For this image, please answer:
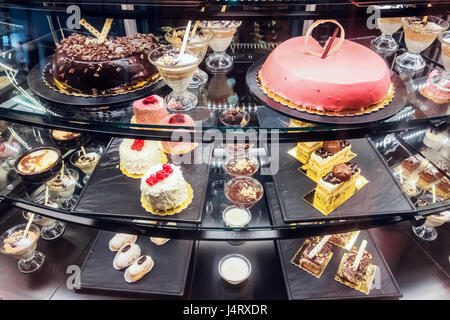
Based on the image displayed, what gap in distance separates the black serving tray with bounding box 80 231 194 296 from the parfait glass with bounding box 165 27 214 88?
5.09 feet

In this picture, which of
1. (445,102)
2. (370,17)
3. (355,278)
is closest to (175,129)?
(370,17)

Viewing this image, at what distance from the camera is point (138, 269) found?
9.25 feet

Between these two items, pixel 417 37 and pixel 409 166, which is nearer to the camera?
pixel 417 37

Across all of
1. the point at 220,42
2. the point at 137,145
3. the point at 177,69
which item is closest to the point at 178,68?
the point at 177,69

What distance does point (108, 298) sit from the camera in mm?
2852

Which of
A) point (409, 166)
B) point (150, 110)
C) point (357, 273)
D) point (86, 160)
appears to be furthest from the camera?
point (86, 160)

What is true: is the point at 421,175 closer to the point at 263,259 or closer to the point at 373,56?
the point at 373,56

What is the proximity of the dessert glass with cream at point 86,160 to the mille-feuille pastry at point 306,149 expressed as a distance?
5.88 feet

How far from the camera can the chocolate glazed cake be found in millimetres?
2096

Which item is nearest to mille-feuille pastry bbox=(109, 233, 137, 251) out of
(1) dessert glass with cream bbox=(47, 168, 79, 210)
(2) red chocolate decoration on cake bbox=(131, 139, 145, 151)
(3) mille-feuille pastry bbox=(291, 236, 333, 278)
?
(1) dessert glass with cream bbox=(47, 168, 79, 210)

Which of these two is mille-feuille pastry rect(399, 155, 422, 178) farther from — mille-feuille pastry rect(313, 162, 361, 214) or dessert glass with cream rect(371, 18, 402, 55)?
dessert glass with cream rect(371, 18, 402, 55)

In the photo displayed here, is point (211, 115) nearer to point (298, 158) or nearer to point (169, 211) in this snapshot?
point (169, 211)

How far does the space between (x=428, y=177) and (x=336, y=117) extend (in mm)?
1735

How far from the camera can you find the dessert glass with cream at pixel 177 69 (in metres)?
1.93
